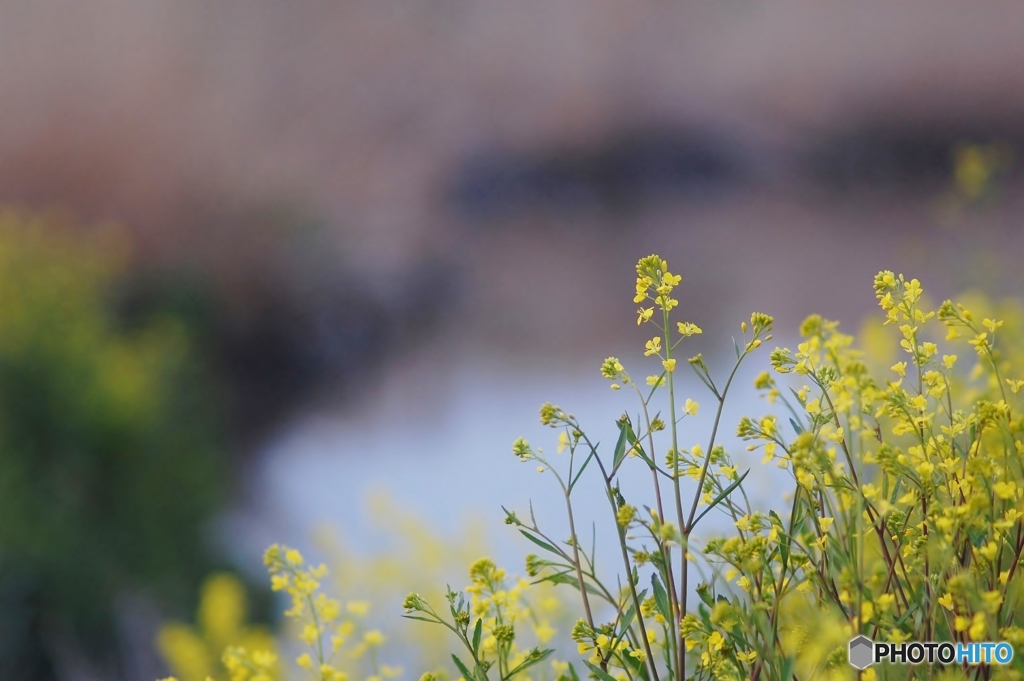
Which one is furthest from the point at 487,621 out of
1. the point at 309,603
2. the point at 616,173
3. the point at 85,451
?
the point at 85,451

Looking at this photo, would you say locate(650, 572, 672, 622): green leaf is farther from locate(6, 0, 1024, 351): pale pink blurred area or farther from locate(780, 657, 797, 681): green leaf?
locate(6, 0, 1024, 351): pale pink blurred area

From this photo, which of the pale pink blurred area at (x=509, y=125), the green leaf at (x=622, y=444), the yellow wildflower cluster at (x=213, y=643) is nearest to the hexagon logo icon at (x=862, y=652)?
the green leaf at (x=622, y=444)

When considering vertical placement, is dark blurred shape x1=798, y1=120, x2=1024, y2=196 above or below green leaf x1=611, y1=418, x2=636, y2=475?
above

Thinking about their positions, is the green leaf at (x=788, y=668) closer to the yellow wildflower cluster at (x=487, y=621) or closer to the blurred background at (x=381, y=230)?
the yellow wildflower cluster at (x=487, y=621)

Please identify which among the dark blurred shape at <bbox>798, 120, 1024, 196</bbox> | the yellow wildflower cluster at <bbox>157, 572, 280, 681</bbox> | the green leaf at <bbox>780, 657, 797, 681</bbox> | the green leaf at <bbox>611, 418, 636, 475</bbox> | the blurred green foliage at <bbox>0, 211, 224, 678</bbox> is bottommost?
the green leaf at <bbox>780, 657, 797, 681</bbox>

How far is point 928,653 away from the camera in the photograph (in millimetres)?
315

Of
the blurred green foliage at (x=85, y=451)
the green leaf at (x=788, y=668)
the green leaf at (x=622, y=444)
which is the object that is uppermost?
the blurred green foliage at (x=85, y=451)

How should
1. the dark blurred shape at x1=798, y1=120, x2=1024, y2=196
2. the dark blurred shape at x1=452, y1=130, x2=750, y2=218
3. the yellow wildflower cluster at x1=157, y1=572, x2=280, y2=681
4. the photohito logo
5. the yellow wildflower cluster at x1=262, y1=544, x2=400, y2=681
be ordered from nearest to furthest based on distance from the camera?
the photohito logo, the yellow wildflower cluster at x1=262, y1=544, x2=400, y2=681, the yellow wildflower cluster at x1=157, y1=572, x2=280, y2=681, the dark blurred shape at x1=798, y1=120, x2=1024, y2=196, the dark blurred shape at x1=452, y1=130, x2=750, y2=218

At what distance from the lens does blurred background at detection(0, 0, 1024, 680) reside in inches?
72.1

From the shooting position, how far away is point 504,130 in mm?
2059

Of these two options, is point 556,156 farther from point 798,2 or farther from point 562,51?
point 798,2

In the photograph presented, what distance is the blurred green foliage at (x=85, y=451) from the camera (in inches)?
72.5

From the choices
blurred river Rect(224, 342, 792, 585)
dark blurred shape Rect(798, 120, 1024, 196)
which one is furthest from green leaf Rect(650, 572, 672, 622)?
dark blurred shape Rect(798, 120, 1024, 196)

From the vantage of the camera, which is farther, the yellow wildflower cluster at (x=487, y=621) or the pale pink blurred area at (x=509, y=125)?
the pale pink blurred area at (x=509, y=125)
